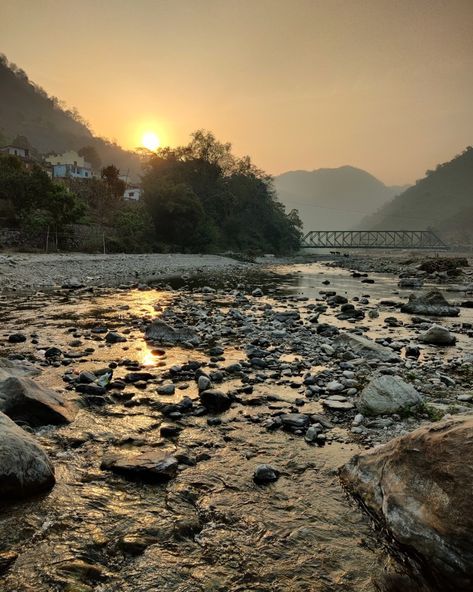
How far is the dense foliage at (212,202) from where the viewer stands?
216ft

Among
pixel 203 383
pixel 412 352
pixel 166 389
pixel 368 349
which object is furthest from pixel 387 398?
pixel 412 352

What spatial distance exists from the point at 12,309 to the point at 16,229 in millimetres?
29012

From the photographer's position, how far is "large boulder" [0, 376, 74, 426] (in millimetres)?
5852

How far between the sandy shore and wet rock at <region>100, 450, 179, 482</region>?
2034cm

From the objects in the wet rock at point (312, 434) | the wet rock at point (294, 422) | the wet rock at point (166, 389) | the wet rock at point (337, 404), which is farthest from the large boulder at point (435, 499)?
the wet rock at point (166, 389)

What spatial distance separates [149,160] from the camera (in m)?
82.8

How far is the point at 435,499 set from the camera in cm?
300

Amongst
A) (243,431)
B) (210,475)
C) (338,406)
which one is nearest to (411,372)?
(338,406)

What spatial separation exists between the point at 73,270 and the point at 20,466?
29786 millimetres

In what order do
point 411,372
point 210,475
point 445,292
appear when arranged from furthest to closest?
1. point 445,292
2. point 411,372
3. point 210,475

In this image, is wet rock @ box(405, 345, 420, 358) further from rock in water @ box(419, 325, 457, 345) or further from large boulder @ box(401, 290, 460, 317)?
large boulder @ box(401, 290, 460, 317)

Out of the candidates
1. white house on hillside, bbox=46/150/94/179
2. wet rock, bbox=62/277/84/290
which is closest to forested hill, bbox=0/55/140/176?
white house on hillside, bbox=46/150/94/179

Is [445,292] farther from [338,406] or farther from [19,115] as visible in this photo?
[19,115]

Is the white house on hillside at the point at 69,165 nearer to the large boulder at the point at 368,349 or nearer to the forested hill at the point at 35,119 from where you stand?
the forested hill at the point at 35,119
